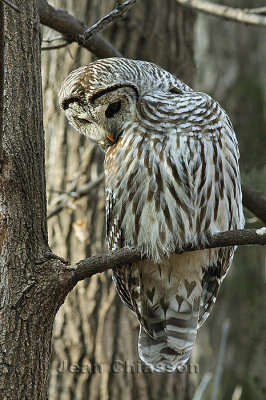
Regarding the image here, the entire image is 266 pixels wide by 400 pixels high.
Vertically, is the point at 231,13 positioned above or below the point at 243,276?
above

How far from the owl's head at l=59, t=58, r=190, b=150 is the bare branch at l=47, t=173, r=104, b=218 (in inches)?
47.0

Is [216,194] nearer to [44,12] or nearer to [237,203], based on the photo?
[237,203]

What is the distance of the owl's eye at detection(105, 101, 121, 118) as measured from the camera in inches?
138

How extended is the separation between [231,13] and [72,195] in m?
1.77

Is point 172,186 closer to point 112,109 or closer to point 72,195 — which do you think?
point 112,109

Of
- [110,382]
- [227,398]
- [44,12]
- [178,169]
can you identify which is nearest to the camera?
[178,169]

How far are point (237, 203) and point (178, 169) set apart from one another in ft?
1.67

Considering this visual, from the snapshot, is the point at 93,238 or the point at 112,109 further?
the point at 93,238

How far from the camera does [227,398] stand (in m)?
10.0

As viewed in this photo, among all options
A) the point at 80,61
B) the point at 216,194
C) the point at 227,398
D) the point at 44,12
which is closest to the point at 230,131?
the point at 216,194

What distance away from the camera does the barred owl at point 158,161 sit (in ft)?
11.2

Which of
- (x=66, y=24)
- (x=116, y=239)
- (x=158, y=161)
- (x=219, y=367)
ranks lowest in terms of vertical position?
(x=219, y=367)

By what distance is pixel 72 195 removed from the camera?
4941 mm

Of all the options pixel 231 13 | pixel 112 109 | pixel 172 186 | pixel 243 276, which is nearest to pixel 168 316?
pixel 172 186
